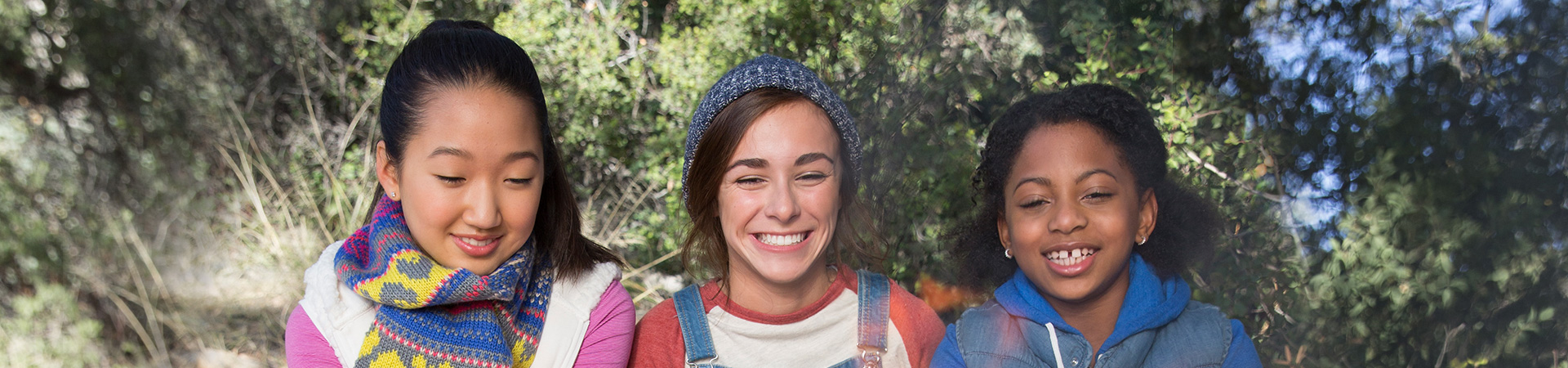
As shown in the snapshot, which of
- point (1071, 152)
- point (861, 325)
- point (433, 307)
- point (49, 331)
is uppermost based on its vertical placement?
point (1071, 152)

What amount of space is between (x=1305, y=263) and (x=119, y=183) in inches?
195

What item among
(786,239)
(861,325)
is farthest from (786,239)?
(861,325)

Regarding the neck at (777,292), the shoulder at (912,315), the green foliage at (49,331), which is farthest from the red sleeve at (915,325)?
the green foliage at (49,331)

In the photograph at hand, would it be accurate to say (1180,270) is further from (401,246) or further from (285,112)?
(285,112)

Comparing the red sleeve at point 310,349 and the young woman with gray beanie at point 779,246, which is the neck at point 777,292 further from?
the red sleeve at point 310,349

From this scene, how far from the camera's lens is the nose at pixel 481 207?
1.51 meters

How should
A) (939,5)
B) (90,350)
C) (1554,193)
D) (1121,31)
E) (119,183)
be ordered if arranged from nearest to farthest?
(1554,193) → (1121,31) → (939,5) → (90,350) → (119,183)

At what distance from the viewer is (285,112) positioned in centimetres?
439

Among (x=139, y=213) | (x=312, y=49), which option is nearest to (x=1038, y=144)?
(x=312, y=49)

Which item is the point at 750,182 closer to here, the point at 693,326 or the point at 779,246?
the point at 779,246

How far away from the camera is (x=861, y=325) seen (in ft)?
5.30

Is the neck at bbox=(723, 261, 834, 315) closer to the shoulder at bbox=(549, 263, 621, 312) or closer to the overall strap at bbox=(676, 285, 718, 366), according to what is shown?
the overall strap at bbox=(676, 285, 718, 366)

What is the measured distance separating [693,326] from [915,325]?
0.39 meters

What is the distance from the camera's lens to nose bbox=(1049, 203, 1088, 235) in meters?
1.10
